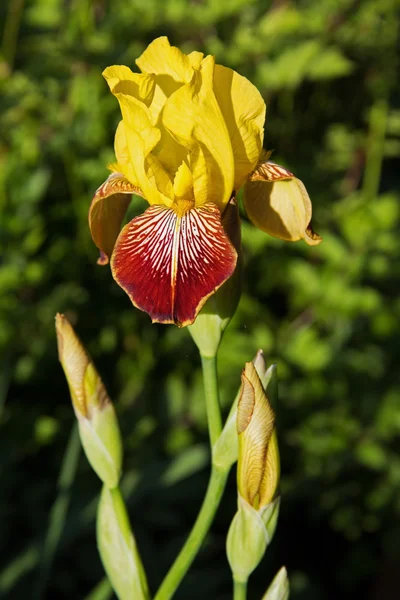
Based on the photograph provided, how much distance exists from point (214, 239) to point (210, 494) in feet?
1.17

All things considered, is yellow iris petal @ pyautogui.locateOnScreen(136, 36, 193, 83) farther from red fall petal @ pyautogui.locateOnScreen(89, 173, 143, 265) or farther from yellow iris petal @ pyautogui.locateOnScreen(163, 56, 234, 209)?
red fall petal @ pyautogui.locateOnScreen(89, 173, 143, 265)

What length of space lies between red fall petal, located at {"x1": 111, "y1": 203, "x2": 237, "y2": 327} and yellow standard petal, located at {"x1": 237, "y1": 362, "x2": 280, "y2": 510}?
121mm

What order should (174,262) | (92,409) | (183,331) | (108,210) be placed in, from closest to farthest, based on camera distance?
1. (174,262)
2. (108,210)
3. (92,409)
4. (183,331)

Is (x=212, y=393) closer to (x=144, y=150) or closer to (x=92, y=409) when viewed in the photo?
(x=92, y=409)

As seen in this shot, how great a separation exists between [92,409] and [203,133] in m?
0.44

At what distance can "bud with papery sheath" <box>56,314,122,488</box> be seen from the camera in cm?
109

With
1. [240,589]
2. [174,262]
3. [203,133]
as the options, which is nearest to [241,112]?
[203,133]

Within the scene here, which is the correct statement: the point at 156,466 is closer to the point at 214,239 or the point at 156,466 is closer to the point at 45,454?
the point at 45,454

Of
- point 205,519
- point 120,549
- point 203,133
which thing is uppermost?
point 203,133

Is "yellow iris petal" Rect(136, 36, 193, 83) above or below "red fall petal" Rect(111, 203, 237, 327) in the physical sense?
above

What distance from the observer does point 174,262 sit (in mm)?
934

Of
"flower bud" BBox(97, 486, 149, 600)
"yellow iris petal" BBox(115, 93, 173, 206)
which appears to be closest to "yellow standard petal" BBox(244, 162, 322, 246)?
"yellow iris petal" BBox(115, 93, 173, 206)

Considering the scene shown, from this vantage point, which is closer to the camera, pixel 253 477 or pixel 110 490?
pixel 253 477

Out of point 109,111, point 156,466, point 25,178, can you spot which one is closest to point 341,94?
point 109,111
